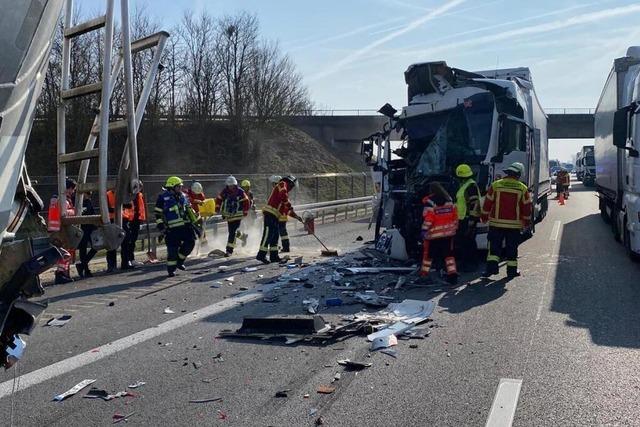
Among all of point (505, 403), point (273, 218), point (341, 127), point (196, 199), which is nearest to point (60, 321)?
point (505, 403)

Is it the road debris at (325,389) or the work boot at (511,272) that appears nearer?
the road debris at (325,389)

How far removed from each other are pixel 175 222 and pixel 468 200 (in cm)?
493

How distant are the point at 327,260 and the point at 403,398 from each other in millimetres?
8091

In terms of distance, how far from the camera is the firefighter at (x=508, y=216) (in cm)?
1059

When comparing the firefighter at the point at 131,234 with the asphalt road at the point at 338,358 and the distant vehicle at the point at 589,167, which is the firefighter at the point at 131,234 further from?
the distant vehicle at the point at 589,167

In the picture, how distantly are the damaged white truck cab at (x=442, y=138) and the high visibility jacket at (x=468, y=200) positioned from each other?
32.4 inches

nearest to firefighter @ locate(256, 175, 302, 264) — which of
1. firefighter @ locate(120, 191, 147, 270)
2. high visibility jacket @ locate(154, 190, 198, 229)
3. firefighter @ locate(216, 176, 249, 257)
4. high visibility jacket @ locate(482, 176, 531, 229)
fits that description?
firefighter @ locate(216, 176, 249, 257)

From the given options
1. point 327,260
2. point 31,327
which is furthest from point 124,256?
point 31,327

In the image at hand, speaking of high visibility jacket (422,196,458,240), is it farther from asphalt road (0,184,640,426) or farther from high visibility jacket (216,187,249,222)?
high visibility jacket (216,187,249,222)

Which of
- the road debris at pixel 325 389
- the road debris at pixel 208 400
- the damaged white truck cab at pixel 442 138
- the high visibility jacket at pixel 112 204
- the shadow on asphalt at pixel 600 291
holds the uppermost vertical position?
the damaged white truck cab at pixel 442 138

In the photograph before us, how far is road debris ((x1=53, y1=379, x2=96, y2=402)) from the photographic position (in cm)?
528

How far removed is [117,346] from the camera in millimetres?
6883

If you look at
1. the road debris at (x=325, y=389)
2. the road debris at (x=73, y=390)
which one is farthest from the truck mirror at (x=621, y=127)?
the road debris at (x=73, y=390)

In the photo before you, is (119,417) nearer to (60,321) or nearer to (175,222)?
(60,321)
